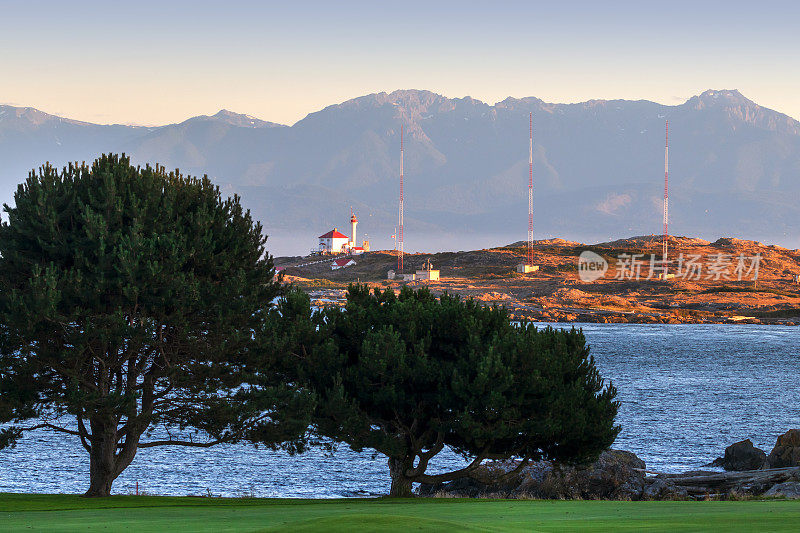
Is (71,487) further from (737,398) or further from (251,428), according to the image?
(737,398)

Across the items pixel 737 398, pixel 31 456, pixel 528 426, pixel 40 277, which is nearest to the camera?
pixel 40 277

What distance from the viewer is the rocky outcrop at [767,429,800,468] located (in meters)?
47.8

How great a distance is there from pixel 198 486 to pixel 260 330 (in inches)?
807

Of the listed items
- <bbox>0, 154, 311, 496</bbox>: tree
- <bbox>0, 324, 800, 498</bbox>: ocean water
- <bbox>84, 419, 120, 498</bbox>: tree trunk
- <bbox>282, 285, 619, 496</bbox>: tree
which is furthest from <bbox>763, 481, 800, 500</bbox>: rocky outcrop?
<bbox>84, 419, 120, 498</bbox>: tree trunk

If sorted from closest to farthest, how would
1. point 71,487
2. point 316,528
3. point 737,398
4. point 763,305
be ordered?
point 316,528
point 71,487
point 737,398
point 763,305

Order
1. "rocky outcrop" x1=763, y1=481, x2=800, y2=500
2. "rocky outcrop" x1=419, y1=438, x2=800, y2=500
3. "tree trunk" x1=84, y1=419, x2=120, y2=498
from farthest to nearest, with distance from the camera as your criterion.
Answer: "rocky outcrop" x1=419, y1=438, x2=800, y2=500 → "tree trunk" x1=84, y1=419, x2=120, y2=498 → "rocky outcrop" x1=763, y1=481, x2=800, y2=500

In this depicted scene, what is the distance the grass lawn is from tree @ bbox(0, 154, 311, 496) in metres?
3.78

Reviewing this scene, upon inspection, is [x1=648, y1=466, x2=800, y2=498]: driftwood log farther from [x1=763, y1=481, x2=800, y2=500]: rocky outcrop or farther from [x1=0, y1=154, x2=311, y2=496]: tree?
[x1=0, y1=154, x2=311, y2=496]: tree

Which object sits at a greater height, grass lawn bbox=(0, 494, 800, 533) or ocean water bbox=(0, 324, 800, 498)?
grass lawn bbox=(0, 494, 800, 533)

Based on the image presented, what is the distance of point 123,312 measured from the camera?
34.8m

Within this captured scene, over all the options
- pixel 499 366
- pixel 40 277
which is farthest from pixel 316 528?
pixel 40 277

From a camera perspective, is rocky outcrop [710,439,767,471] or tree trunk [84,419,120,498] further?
rocky outcrop [710,439,767,471]

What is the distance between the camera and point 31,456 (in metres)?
62.7

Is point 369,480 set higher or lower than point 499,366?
lower
